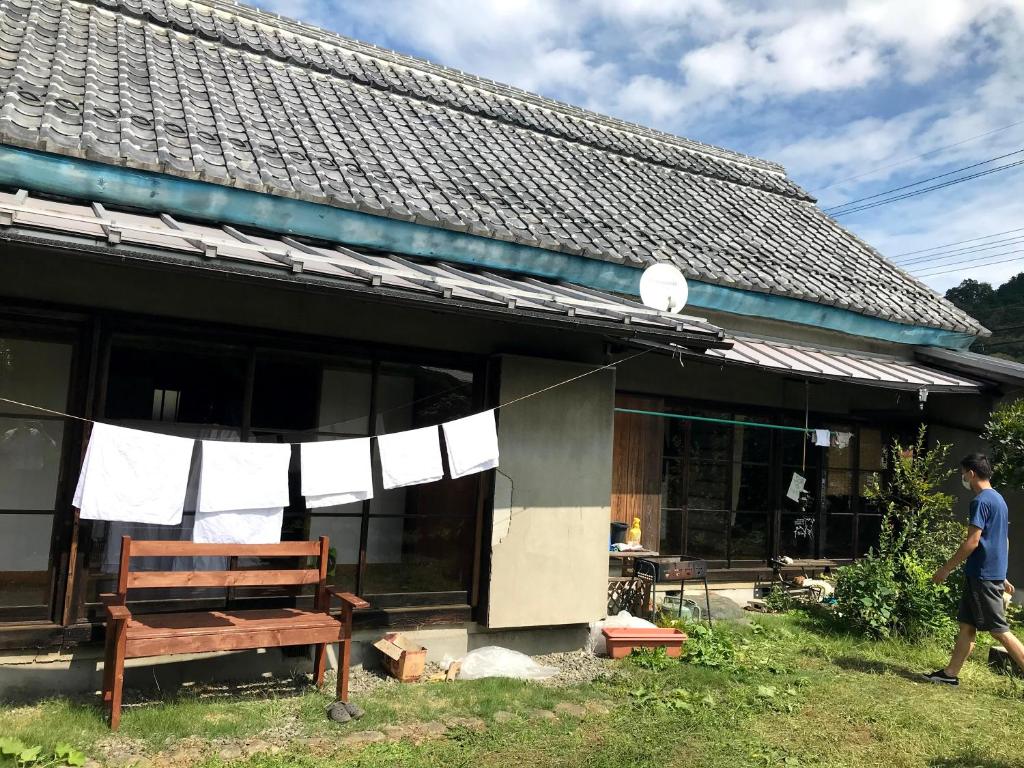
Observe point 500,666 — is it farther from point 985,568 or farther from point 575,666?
point 985,568

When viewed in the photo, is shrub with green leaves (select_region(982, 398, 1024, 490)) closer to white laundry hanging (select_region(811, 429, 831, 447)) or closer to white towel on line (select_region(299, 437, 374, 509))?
white laundry hanging (select_region(811, 429, 831, 447))

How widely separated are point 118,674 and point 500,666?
2832 millimetres

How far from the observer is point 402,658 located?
5801mm

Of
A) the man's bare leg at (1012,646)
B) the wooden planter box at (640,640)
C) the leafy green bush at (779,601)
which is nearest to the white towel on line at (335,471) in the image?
the wooden planter box at (640,640)

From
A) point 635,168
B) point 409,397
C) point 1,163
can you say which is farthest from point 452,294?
point 635,168

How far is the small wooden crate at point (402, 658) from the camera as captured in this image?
5805mm

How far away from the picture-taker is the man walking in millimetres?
6082

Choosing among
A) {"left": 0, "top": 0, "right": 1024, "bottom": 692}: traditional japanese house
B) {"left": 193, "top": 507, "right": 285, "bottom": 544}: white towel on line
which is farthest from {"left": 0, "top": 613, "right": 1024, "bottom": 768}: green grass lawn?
{"left": 193, "top": 507, "right": 285, "bottom": 544}: white towel on line

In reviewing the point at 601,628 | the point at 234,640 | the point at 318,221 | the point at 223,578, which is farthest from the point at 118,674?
the point at 601,628

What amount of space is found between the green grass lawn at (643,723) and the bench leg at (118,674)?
0.27 ft

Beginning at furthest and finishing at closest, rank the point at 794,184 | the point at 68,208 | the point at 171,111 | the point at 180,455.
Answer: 1. the point at 794,184
2. the point at 171,111
3. the point at 68,208
4. the point at 180,455

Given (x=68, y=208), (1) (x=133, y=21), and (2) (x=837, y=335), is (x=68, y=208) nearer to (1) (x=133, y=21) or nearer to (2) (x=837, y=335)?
(1) (x=133, y=21)

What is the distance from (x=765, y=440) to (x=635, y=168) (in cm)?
477

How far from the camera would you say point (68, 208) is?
17.6 feet
